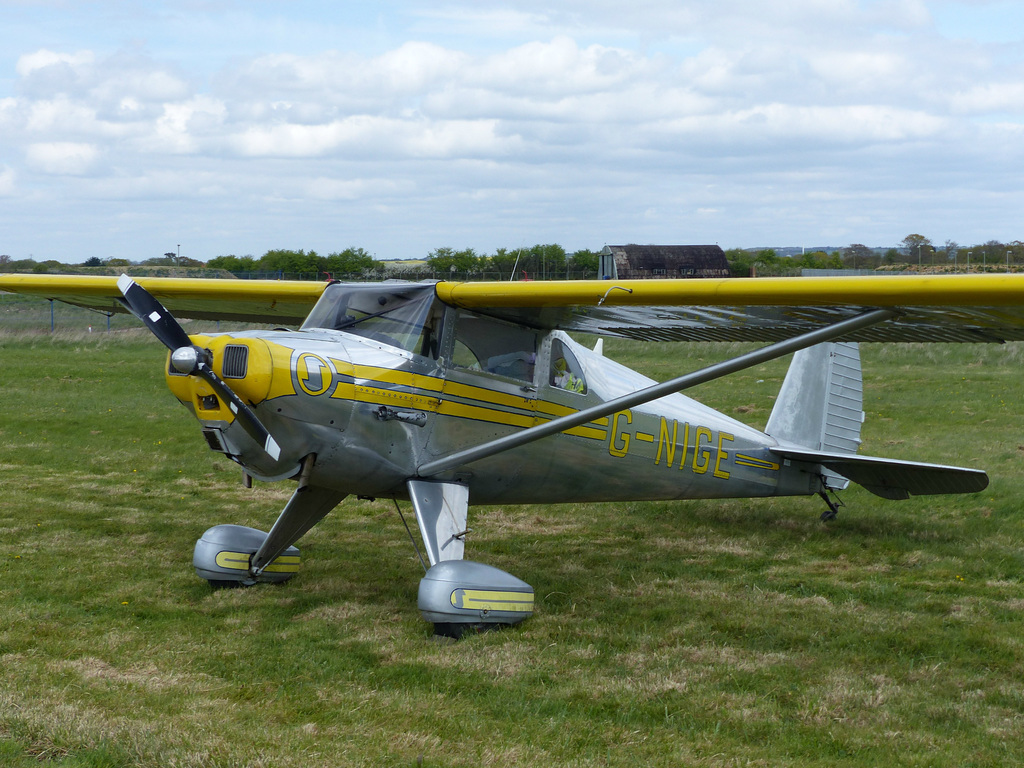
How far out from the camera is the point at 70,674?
5.01m

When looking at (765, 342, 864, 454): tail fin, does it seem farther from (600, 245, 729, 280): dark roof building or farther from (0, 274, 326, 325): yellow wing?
(600, 245, 729, 280): dark roof building

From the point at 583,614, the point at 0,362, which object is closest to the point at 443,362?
the point at 583,614

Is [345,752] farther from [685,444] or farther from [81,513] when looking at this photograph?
[81,513]

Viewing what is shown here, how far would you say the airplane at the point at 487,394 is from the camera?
555 cm

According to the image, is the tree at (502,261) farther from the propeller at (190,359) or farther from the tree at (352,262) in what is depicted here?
the propeller at (190,359)

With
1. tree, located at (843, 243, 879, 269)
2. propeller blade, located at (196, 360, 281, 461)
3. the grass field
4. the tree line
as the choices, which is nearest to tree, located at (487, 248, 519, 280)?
the tree line

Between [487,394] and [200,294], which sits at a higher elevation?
[200,294]

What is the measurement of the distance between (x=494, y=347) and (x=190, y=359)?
2.41 meters

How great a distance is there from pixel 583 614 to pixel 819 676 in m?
1.74

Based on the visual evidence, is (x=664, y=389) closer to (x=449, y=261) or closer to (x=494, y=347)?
(x=494, y=347)

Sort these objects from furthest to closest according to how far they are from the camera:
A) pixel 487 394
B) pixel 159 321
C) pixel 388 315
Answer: pixel 487 394 → pixel 388 315 → pixel 159 321

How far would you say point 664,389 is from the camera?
6031 millimetres

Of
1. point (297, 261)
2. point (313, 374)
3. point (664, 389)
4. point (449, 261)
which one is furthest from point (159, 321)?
point (297, 261)

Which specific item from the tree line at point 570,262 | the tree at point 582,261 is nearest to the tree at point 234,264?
the tree line at point 570,262
